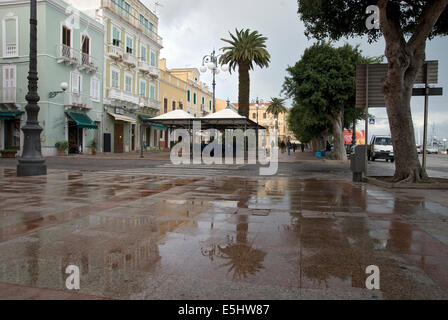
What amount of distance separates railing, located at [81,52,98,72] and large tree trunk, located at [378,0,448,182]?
24.5m

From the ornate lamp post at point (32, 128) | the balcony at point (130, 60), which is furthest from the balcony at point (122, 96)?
the ornate lamp post at point (32, 128)

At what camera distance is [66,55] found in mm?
26469

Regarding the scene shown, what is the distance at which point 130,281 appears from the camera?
3.07m

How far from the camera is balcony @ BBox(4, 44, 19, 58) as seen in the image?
994 inches

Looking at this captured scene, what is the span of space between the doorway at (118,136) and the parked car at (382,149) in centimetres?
2333

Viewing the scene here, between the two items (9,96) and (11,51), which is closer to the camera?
(9,96)

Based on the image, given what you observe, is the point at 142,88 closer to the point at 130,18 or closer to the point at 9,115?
the point at 130,18

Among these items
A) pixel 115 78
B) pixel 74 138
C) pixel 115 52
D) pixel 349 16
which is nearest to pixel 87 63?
pixel 115 52

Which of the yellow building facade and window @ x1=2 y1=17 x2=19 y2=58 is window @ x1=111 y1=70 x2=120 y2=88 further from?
the yellow building facade

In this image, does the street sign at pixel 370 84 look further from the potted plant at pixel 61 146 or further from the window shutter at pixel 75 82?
the window shutter at pixel 75 82

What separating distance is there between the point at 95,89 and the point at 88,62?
2435 mm

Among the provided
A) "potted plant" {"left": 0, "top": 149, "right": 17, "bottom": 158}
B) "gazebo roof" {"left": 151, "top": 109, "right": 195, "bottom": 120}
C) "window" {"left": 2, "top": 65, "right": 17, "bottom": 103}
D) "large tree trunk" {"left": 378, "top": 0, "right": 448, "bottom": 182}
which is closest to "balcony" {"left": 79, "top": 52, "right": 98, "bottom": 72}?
"window" {"left": 2, "top": 65, "right": 17, "bottom": 103}

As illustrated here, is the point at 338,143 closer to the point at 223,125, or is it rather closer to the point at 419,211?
the point at 223,125

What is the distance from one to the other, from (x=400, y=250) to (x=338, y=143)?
78.1 ft
